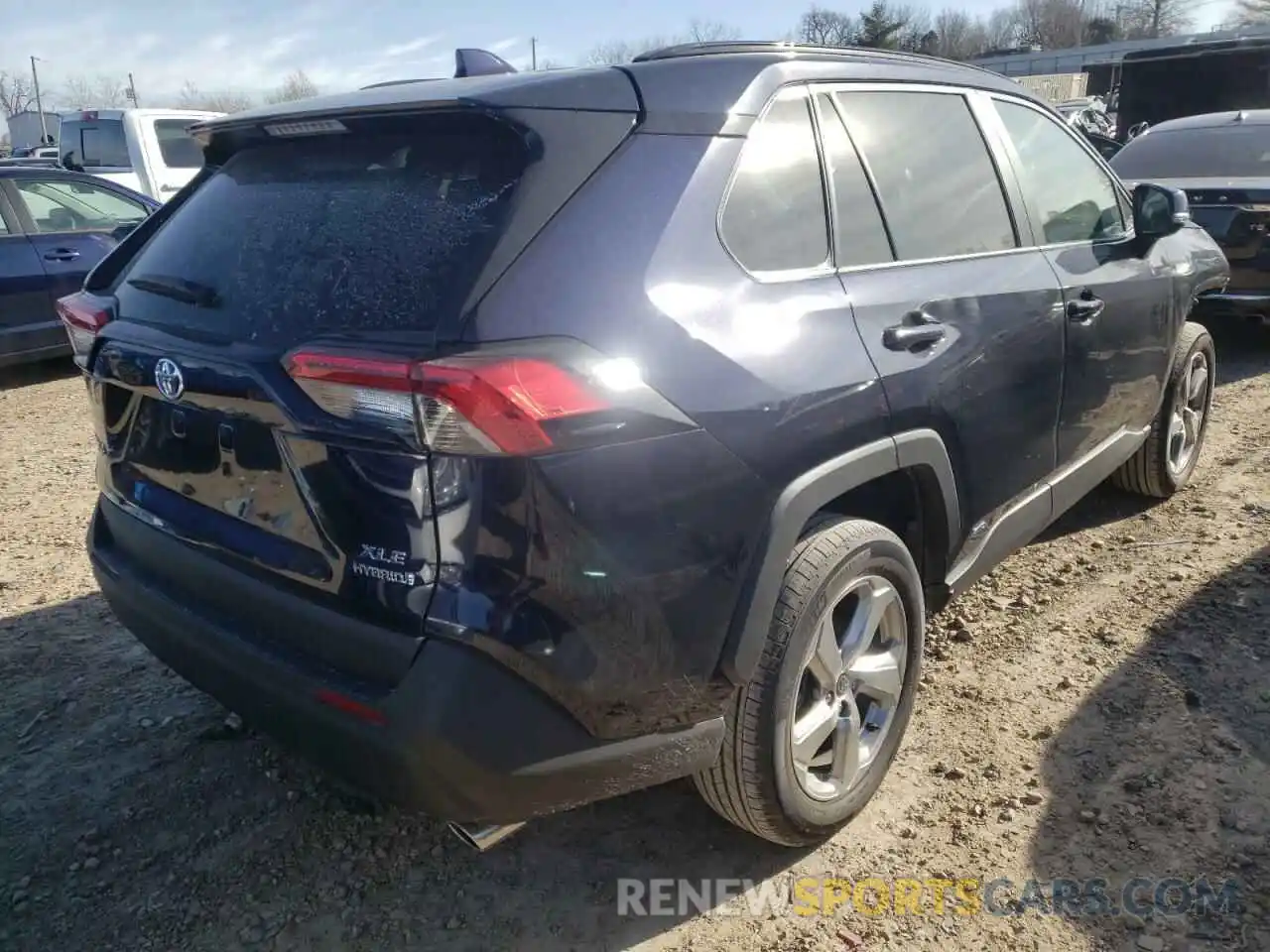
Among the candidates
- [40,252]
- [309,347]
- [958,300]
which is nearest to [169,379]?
[309,347]

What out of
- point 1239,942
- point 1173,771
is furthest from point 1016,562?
point 1239,942

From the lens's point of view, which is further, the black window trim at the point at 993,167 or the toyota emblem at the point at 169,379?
the black window trim at the point at 993,167

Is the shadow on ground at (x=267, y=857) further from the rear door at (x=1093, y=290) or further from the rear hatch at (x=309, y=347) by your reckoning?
the rear door at (x=1093, y=290)

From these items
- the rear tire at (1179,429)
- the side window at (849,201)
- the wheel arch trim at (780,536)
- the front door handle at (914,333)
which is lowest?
the rear tire at (1179,429)

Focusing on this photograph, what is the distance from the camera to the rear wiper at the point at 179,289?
2.18 meters

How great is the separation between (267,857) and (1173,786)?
234 cm

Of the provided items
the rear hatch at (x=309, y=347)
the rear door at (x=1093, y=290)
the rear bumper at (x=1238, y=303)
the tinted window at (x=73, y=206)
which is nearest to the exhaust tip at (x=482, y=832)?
the rear hatch at (x=309, y=347)

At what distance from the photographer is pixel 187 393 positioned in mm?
2100

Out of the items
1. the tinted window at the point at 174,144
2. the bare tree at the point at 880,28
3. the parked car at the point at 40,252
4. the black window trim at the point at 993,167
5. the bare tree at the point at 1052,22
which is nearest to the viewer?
the black window trim at the point at 993,167

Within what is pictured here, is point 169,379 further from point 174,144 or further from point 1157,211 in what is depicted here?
point 174,144

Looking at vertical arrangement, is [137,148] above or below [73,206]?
above

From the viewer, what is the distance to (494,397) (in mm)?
1696

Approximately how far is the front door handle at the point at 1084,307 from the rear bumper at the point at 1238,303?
12.1 ft

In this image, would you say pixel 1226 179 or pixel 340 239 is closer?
pixel 340 239
